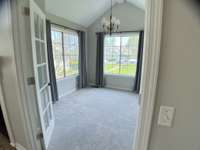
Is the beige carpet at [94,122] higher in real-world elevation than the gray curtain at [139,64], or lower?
lower

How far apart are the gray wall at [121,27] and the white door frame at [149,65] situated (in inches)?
159

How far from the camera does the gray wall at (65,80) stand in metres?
3.57

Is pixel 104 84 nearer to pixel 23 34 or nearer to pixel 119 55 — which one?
pixel 119 55

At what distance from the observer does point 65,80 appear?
4273mm

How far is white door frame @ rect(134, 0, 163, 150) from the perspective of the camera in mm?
637

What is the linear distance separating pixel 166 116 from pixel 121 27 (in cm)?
436

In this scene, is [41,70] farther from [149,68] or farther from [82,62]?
[82,62]

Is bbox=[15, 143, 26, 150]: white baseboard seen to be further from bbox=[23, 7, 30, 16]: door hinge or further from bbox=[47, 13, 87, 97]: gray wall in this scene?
bbox=[47, 13, 87, 97]: gray wall

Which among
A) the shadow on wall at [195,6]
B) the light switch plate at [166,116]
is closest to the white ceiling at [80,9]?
the shadow on wall at [195,6]

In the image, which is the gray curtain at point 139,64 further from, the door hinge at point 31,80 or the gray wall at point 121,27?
the door hinge at point 31,80

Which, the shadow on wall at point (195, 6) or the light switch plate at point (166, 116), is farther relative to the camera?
the light switch plate at point (166, 116)

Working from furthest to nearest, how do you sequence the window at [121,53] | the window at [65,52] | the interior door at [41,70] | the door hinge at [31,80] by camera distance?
1. the window at [121,53]
2. the window at [65,52]
3. the interior door at [41,70]
4. the door hinge at [31,80]

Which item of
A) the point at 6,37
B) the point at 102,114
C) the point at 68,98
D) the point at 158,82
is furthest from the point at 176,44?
the point at 68,98

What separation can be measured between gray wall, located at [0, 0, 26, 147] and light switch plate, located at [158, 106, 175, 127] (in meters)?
1.51
